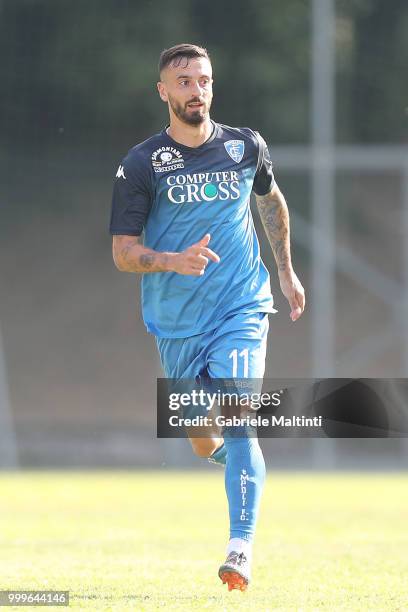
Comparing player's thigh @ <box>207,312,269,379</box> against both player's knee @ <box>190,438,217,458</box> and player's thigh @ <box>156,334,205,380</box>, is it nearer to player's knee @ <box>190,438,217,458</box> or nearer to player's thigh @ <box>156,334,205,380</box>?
player's thigh @ <box>156,334,205,380</box>

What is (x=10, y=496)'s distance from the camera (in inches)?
440

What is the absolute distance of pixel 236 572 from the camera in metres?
5.11

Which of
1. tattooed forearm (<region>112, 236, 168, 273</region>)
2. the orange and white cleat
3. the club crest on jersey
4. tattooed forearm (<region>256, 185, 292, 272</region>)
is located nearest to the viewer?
the orange and white cleat

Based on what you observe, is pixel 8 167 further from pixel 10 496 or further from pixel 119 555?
pixel 119 555

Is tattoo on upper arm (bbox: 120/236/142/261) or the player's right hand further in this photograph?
tattoo on upper arm (bbox: 120/236/142/261)

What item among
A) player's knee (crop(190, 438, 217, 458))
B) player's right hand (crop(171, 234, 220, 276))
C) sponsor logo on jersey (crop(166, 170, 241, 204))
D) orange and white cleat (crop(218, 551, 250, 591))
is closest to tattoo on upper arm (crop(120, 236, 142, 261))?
sponsor logo on jersey (crop(166, 170, 241, 204))

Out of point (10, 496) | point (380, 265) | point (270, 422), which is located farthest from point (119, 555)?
point (380, 265)

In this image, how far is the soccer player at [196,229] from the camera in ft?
18.5

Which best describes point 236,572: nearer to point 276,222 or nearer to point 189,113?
point 276,222

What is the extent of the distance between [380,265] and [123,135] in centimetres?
320

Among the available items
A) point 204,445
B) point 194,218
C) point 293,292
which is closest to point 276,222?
point 293,292

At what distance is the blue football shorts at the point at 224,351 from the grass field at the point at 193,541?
85 centimetres

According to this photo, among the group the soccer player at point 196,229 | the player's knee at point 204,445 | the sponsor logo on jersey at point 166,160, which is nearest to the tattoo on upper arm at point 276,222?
the soccer player at point 196,229

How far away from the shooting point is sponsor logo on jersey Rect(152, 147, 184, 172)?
571cm
